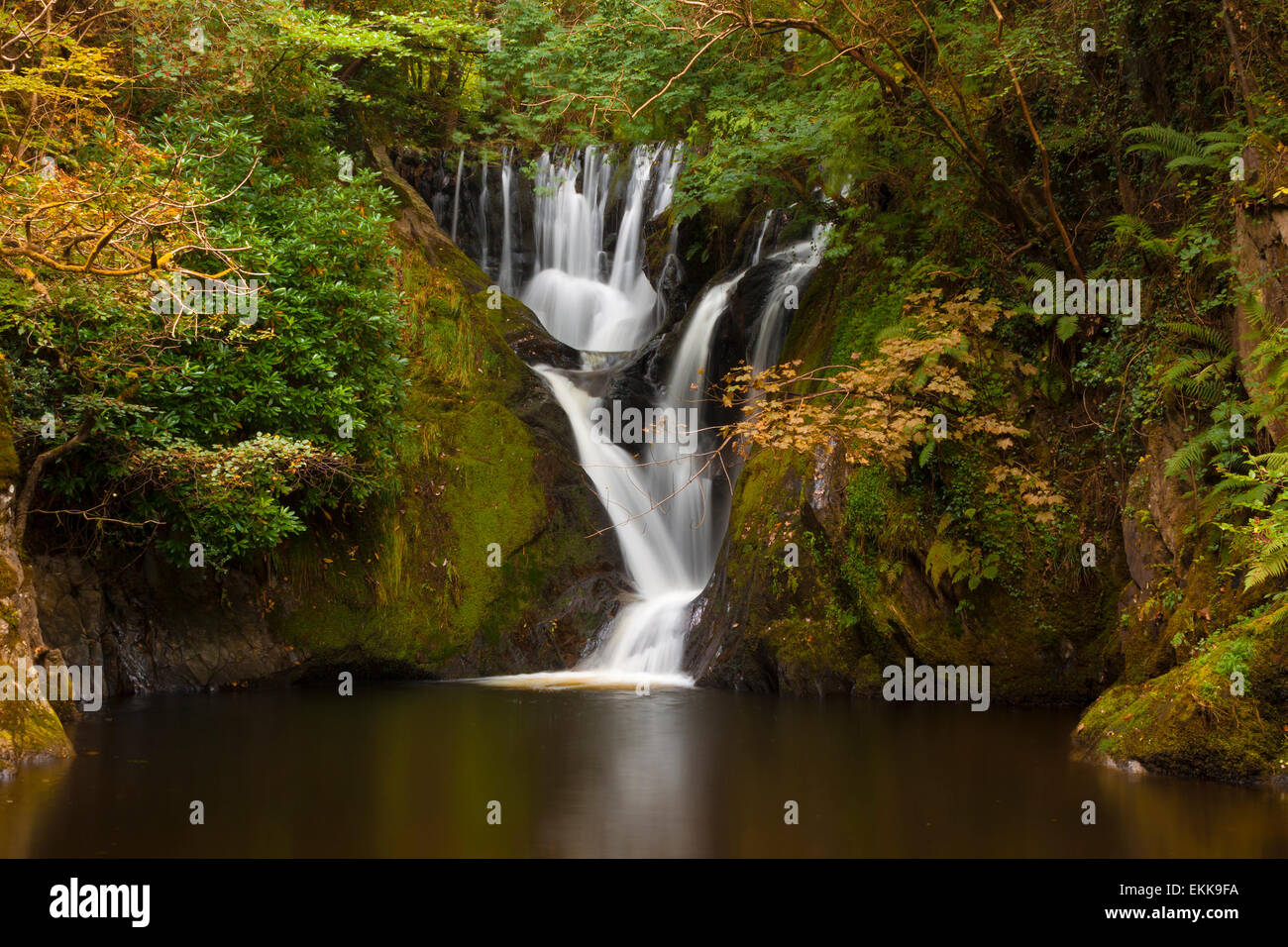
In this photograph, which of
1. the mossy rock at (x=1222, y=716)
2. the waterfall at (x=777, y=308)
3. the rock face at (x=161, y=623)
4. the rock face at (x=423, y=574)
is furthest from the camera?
the waterfall at (x=777, y=308)

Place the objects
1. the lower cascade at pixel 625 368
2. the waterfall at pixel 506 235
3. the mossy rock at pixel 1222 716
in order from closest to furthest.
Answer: the mossy rock at pixel 1222 716
the lower cascade at pixel 625 368
the waterfall at pixel 506 235

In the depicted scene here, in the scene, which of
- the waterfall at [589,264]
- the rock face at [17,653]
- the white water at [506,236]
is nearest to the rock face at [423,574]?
the rock face at [17,653]

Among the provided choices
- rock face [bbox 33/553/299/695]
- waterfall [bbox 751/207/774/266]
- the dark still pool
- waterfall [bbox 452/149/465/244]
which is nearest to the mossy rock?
the dark still pool

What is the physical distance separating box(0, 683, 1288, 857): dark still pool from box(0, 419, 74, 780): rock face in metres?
0.29

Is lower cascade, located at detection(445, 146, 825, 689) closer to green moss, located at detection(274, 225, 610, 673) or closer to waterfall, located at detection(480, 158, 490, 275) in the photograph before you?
waterfall, located at detection(480, 158, 490, 275)

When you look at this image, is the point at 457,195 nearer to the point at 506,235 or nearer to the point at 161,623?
the point at 506,235

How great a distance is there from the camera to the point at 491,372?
51.0 ft

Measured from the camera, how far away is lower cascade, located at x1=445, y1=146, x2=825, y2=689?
13377 millimetres

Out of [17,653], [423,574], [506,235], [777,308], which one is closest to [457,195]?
[506,235]

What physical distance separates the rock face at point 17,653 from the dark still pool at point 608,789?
291 mm

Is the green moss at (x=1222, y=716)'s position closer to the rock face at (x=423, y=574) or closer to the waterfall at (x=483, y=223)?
the rock face at (x=423, y=574)

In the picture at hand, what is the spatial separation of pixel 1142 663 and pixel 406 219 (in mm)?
12304

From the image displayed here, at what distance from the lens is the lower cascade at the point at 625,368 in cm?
1338
